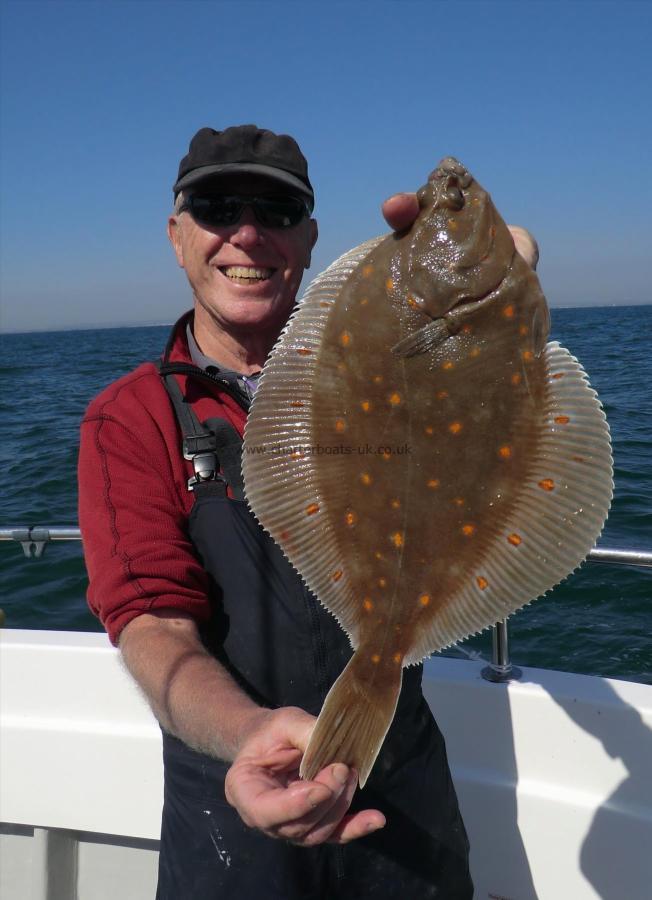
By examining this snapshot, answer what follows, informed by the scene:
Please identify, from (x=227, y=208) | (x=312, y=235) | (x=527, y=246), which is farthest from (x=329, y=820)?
(x=312, y=235)

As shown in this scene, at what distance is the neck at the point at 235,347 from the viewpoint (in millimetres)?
2461

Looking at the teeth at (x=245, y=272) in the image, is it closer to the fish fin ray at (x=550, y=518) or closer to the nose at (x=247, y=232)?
the nose at (x=247, y=232)

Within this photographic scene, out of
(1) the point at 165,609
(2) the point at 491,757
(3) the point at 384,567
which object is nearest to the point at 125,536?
(1) the point at 165,609

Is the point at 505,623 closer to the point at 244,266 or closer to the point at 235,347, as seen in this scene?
the point at 235,347

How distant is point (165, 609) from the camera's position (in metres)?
1.93

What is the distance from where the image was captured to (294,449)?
6.04ft

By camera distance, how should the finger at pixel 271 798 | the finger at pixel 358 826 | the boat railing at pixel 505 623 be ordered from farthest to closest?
1. the boat railing at pixel 505 623
2. the finger at pixel 358 826
3. the finger at pixel 271 798

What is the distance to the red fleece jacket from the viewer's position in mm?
1896

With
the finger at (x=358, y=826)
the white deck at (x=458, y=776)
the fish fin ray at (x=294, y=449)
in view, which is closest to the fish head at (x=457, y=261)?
the fish fin ray at (x=294, y=449)

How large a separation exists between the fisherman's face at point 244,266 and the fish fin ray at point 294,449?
590mm

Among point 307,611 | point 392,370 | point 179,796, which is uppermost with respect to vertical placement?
point 392,370

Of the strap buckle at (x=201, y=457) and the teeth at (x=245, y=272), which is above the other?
the teeth at (x=245, y=272)

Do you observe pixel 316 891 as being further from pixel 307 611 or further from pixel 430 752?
pixel 307 611

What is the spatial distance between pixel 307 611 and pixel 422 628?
394 mm
